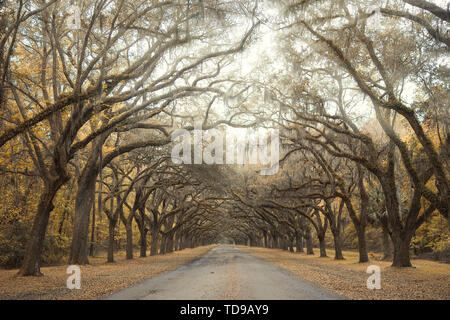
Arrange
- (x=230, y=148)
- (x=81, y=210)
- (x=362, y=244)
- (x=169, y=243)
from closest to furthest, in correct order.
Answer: (x=81, y=210), (x=362, y=244), (x=230, y=148), (x=169, y=243)

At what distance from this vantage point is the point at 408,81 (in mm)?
13766

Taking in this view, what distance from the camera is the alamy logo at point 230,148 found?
19.3 m

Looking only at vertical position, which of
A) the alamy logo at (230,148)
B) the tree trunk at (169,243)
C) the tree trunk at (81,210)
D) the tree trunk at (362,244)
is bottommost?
the tree trunk at (169,243)

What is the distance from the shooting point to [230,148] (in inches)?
891

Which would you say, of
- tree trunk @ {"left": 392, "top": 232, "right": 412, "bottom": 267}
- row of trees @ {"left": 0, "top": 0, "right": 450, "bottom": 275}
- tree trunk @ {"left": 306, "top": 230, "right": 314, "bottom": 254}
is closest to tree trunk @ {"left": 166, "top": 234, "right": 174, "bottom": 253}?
tree trunk @ {"left": 306, "top": 230, "right": 314, "bottom": 254}

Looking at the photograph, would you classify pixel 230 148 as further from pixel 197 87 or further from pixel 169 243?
pixel 169 243

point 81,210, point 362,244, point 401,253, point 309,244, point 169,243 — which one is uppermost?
point 81,210

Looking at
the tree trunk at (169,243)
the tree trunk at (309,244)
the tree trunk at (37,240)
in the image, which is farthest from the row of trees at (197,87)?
the tree trunk at (169,243)

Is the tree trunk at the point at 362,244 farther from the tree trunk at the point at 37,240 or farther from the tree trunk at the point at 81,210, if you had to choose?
the tree trunk at the point at 37,240

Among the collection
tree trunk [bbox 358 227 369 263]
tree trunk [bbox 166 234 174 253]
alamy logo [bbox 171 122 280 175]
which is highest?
alamy logo [bbox 171 122 280 175]

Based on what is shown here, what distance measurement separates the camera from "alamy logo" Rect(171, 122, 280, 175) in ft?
63.3

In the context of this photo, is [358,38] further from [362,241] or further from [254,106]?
[362,241]

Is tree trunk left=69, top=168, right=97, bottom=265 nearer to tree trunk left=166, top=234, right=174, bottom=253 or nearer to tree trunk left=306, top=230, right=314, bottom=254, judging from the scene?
tree trunk left=166, top=234, right=174, bottom=253

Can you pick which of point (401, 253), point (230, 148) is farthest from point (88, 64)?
point (401, 253)
